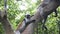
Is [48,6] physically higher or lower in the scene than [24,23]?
higher

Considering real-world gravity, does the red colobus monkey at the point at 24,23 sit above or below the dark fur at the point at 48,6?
below

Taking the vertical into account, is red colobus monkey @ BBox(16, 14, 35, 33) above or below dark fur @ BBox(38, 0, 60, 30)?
below

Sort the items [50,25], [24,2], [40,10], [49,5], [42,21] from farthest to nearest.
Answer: [24,2], [50,25], [42,21], [40,10], [49,5]

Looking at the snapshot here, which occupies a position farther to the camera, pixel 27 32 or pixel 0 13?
pixel 27 32

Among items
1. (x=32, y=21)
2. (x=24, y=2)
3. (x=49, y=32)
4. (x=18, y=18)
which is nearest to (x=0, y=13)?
(x=32, y=21)

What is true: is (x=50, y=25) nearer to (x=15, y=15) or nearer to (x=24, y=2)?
(x=15, y=15)

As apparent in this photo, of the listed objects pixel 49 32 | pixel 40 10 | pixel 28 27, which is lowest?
pixel 49 32

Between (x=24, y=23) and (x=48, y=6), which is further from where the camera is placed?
(x=24, y=23)

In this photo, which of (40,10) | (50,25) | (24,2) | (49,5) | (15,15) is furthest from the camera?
(24,2)

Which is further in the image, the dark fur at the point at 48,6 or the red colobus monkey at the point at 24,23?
the red colobus monkey at the point at 24,23

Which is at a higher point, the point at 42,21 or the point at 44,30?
the point at 42,21

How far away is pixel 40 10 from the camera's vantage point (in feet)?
11.3

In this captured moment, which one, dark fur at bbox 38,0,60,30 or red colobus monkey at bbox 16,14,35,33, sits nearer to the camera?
dark fur at bbox 38,0,60,30

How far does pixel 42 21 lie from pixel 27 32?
1.41 feet
